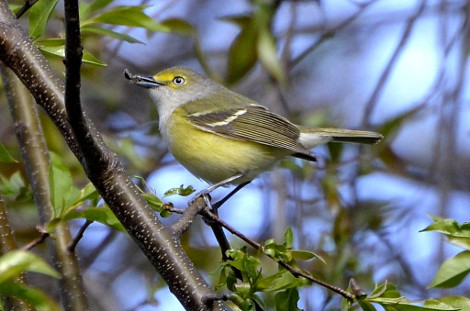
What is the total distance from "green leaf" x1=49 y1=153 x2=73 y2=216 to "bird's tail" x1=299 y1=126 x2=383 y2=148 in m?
2.29

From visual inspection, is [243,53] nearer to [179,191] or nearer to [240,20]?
[240,20]

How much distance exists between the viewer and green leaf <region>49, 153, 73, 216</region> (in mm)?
2457

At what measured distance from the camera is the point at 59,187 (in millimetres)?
2471

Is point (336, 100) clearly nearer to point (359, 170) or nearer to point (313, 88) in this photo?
point (313, 88)

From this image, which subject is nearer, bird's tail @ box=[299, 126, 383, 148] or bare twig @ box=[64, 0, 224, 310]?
bare twig @ box=[64, 0, 224, 310]

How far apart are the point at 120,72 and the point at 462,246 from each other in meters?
4.81

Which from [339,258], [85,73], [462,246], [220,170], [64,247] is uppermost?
[85,73]

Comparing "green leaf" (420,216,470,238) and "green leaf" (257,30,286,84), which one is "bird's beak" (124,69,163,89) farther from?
"green leaf" (420,216,470,238)

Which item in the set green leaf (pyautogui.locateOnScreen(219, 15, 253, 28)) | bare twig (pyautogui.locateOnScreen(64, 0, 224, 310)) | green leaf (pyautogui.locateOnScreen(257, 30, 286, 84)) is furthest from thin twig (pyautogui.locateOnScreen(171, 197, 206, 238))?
green leaf (pyautogui.locateOnScreen(219, 15, 253, 28))

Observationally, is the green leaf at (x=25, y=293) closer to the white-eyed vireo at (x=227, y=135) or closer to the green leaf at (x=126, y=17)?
the green leaf at (x=126, y=17)

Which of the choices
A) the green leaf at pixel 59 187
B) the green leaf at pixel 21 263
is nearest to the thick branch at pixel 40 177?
the green leaf at pixel 59 187

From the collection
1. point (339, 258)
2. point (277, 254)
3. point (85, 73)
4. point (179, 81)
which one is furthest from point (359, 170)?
point (277, 254)

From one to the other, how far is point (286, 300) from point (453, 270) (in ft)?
1.64

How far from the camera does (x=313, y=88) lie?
8742 mm
